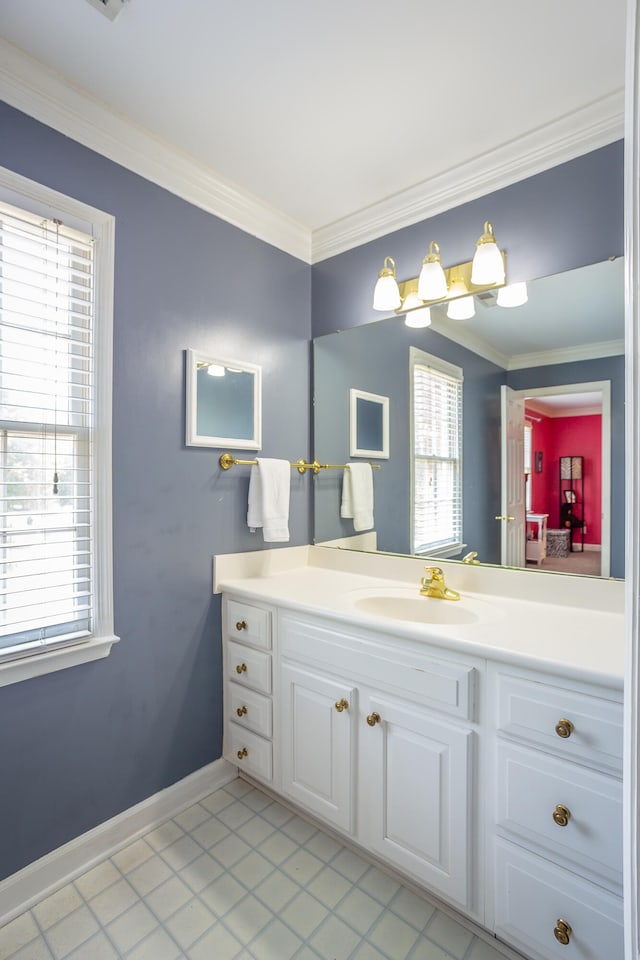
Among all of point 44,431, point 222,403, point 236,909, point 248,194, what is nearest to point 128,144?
point 248,194

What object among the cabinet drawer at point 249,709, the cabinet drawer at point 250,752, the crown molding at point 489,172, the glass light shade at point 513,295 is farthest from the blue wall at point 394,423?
the cabinet drawer at point 250,752

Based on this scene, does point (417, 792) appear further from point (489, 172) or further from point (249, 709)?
point (489, 172)

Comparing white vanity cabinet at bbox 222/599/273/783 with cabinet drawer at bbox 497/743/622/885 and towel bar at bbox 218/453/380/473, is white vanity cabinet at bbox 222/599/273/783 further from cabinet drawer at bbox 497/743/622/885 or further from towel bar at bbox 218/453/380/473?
cabinet drawer at bbox 497/743/622/885

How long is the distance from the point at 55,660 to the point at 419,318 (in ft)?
5.82

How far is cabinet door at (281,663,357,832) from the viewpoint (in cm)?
146

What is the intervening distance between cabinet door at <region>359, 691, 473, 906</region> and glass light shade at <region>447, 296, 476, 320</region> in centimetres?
138

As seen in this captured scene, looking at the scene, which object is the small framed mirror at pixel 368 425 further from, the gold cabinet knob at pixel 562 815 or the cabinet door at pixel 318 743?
the gold cabinet knob at pixel 562 815

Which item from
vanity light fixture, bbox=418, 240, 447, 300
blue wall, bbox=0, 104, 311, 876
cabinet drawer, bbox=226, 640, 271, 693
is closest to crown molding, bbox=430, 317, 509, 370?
vanity light fixture, bbox=418, 240, 447, 300

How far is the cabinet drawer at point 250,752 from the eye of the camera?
5.68ft

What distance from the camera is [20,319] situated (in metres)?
1.36

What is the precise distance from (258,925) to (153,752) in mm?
634

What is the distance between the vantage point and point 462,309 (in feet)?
5.81

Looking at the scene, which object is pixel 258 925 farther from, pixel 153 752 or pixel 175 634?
pixel 175 634

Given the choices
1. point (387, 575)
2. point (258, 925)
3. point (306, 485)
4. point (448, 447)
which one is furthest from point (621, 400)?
point (258, 925)
